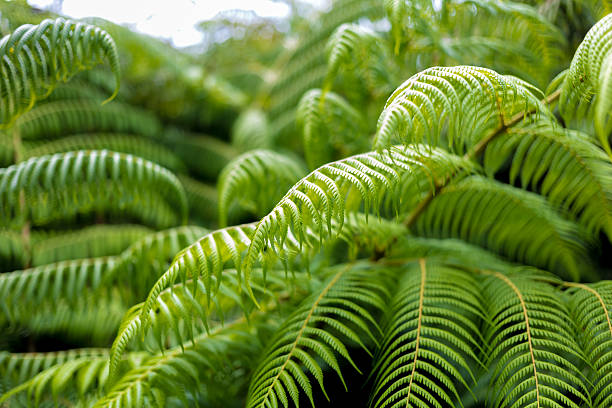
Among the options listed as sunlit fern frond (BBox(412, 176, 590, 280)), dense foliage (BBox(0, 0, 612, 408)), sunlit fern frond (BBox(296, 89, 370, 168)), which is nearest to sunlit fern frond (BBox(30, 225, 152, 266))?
dense foliage (BBox(0, 0, 612, 408))

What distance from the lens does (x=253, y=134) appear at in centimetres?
176

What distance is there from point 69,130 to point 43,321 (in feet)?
2.78

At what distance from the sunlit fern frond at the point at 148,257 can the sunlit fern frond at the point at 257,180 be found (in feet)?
0.42

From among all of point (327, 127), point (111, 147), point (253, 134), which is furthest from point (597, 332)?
point (111, 147)

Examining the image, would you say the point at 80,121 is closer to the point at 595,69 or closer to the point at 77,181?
the point at 77,181

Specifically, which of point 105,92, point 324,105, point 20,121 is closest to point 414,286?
point 324,105

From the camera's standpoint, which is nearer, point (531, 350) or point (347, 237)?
point (531, 350)

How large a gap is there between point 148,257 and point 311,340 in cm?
51

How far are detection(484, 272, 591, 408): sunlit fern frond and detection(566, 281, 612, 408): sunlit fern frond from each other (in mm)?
21

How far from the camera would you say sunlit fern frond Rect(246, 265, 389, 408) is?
76cm

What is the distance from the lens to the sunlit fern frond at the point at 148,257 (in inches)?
41.9

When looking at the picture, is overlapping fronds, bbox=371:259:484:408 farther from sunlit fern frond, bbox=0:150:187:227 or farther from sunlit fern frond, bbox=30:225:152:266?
sunlit fern frond, bbox=30:225:152:266

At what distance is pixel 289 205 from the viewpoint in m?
0.71

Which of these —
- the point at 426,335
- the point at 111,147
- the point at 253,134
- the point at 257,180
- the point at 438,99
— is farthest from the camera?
the point at 253,134
